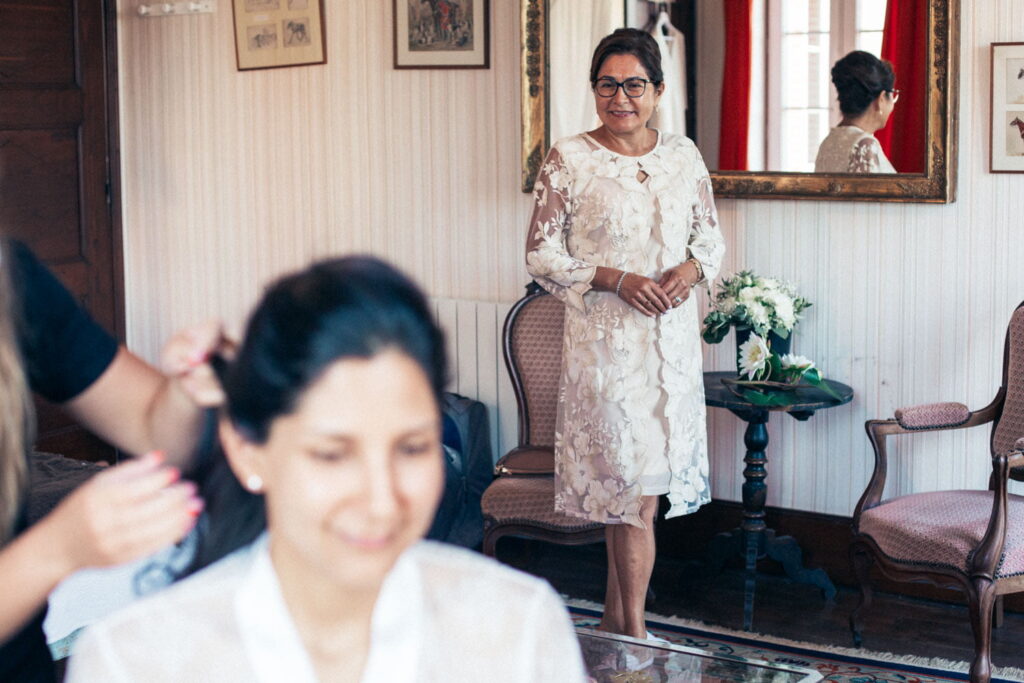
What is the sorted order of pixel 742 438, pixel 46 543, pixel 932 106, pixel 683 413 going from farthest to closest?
pixel 742 438, pixel 932 106, pixel 683 413, pixel 46 543

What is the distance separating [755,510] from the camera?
4.43m

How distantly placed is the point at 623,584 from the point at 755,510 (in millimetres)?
696

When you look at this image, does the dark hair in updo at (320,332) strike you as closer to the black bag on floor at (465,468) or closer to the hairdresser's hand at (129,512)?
the hairdresser's hand at (129,512)

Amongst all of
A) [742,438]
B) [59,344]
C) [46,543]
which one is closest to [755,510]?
[742,438]

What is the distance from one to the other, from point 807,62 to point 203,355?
3617 millimetres

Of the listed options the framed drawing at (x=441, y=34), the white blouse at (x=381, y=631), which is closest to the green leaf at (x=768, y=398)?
the framed drawing at (x=441, y=34)

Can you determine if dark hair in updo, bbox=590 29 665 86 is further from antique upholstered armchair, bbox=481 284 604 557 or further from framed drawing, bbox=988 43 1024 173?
framed drawing, bbox=988 43 1024 173

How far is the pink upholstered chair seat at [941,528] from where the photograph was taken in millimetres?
3627

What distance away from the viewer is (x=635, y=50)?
3.80m

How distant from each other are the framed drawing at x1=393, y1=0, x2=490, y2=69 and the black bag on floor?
132cm

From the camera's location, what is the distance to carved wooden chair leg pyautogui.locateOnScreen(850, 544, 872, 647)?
405cm

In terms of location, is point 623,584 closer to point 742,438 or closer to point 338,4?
point 742,438

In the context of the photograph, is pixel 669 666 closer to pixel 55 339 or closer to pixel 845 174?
pixel 55 339

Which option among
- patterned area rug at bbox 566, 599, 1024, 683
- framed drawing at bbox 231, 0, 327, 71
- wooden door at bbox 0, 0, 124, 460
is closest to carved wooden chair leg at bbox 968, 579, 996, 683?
patterned area rug at bbox 566, 599, 1024, 683
